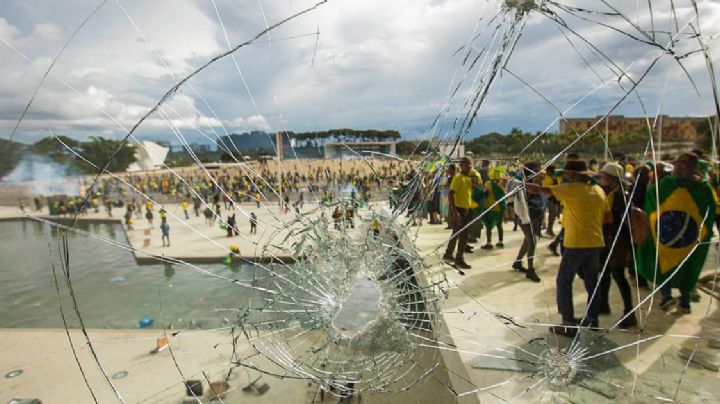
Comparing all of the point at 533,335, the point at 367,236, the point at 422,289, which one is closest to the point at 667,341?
the point at 533,335

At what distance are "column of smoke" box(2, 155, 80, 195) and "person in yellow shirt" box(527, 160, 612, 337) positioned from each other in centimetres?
914

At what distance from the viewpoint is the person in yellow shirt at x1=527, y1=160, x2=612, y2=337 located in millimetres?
2896

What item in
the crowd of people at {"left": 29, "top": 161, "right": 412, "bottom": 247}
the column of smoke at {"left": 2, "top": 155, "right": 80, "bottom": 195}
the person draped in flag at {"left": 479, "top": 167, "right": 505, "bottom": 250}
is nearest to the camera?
the crowd of people at {"left": 29, "top": 161, "right": 412, "bottom": 247}

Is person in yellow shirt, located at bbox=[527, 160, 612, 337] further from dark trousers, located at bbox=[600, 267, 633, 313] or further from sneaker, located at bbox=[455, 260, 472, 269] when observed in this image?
sneaker, located at bbox=[455, 260, 472, 269]

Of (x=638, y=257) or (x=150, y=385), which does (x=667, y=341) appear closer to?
(x=638, y=257)

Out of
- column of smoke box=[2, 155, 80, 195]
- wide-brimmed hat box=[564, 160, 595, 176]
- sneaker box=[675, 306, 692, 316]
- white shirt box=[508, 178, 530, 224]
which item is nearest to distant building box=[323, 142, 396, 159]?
wide-brimmed hat box=[564, 160, 595, 176]

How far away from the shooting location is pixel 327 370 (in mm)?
2691

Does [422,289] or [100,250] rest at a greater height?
[422,289]

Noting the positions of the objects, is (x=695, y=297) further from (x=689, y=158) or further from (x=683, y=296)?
(x=689, y=158)

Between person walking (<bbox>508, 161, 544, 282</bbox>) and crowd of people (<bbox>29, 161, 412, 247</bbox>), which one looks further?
crowd of people (<bbox>29, 161, 412, 247</bbox>)

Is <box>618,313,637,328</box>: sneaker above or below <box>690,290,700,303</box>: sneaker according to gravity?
below

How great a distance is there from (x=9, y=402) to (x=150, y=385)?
1.77 meters

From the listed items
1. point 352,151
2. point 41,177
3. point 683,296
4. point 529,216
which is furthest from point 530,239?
point 41,177

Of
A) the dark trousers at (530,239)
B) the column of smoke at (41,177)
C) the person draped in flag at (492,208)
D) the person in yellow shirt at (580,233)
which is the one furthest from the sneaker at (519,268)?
the column of smoke at (41,177)
